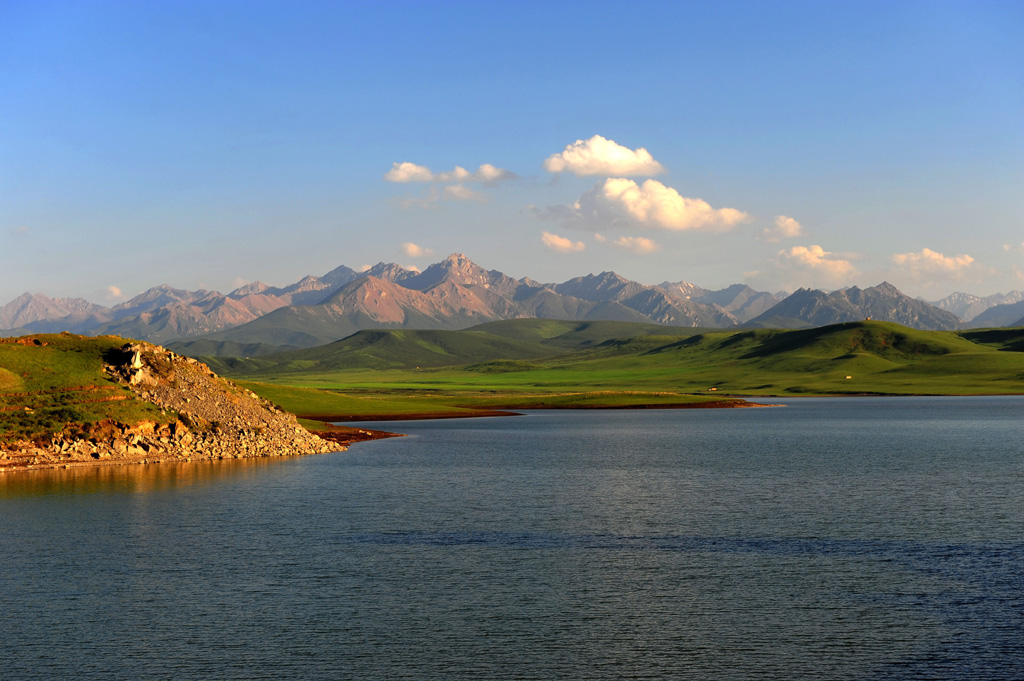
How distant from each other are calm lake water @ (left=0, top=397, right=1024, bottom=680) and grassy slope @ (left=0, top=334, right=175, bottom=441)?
→ 11.7 meters

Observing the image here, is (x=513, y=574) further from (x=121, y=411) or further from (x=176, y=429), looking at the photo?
(x=121, y=411)

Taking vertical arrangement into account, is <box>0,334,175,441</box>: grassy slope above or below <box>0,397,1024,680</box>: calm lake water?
above

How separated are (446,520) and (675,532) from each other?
49.5 ft

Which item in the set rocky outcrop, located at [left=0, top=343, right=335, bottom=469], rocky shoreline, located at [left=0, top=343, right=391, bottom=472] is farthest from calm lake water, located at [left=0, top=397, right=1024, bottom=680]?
rocky outcrop, located at [left=0, top=343, right=335, bottom=469]

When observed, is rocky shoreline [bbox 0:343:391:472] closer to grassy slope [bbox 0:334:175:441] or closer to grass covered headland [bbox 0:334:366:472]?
grass covered headland [bbox 0:334:366:472]

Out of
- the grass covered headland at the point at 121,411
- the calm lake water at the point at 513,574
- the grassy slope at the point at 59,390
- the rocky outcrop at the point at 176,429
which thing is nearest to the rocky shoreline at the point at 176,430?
the rocky outcrop at the point at 176,429

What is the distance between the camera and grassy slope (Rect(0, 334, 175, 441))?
91688mm

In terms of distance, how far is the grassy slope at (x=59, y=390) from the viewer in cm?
9169

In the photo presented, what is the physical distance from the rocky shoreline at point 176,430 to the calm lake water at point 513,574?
7.47 m

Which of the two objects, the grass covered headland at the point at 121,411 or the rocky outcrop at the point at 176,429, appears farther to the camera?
the grass covered headland at the point at 121,411

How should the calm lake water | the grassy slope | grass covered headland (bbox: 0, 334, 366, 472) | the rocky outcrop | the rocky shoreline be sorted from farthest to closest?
the grassy slope
grass covered headland (bbox: 0, 334, 366, 472)
the rocky outcrop
the rocky shoreline
the calm lake water

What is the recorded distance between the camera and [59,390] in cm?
9919

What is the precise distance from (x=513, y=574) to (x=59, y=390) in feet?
254

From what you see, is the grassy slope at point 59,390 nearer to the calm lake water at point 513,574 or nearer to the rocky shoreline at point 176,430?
the rocky shoreline at point 176,430
